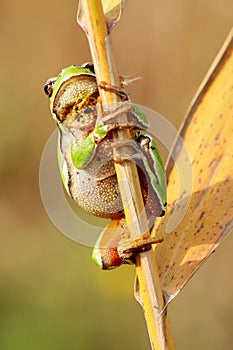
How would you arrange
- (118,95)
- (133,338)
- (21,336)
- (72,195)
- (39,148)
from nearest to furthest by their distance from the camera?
(118,95), (72,195), (21,336), (133,338), (39,148)

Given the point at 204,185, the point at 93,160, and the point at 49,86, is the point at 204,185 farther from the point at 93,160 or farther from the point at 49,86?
the point at 49,86

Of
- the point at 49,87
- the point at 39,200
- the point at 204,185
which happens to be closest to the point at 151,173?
the point at 204,185

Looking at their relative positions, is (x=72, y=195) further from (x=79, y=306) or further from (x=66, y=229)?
(x=79, y=306)

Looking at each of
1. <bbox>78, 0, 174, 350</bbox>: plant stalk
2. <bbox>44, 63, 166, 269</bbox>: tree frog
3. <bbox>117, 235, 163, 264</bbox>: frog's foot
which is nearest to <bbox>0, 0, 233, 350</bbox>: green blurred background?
<bbox>44, 63, 166, 269</bbox>: tree frog

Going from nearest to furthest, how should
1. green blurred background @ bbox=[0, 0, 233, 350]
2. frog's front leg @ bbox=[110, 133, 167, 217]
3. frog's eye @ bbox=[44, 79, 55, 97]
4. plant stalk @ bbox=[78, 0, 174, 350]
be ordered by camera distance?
plant stalk @ bbox=[78, 0, 174, 350] < frog's front leg @ bbox=[110, 133, 167, 217] < frog's eye @ bbox=[44, 79, 55, 97] < green blurred background @ bbox=[0, 0, 233, 350]

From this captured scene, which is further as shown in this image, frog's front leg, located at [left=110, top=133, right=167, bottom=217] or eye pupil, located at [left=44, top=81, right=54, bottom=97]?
eye pupil, located at [left=44, top=81, right=54, bottom=97]

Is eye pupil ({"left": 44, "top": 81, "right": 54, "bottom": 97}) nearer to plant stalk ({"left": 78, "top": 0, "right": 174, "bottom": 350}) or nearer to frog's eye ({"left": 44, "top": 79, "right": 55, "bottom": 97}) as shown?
frog's eye ({"left": 44, "top": 79, "right": 55, "bottom": 97})

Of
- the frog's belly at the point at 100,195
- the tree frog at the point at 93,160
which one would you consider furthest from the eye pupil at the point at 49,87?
the frog's belly at the point at 100,195

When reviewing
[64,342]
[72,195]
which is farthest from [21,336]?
[72,195]

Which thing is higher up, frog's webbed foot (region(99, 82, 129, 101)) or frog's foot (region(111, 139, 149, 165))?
frog's webbed foot (region(99, 82, 129, 101))
